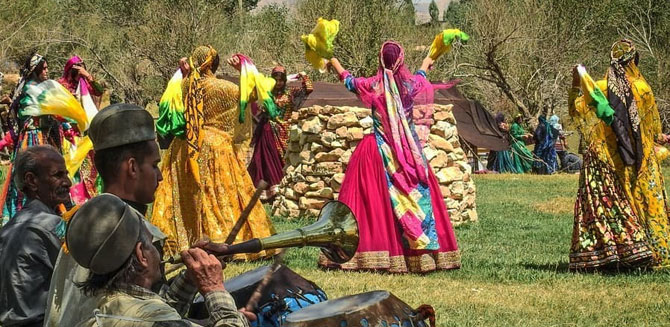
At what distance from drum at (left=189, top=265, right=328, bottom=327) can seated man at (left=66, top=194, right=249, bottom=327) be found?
44 cm

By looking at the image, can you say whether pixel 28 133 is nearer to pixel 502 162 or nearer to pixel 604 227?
pixel 604 227

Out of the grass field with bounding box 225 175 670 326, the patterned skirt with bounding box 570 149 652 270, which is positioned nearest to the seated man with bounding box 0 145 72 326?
the grass field with bounding box 225 175 670 326

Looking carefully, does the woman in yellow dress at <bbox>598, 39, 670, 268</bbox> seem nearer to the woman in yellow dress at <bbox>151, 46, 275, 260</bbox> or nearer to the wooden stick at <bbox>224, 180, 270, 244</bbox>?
the woman in yellow dress at <bbox>151, 46, 275, 260</bbox>

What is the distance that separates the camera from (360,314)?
3.05 m

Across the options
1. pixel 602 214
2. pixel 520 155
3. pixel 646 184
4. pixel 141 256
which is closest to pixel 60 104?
pixel 141 256

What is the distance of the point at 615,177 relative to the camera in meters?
8.12

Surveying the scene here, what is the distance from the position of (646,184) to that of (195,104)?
12.0ft

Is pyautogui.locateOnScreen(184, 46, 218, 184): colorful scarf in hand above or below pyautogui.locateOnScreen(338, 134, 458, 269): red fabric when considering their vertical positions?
above

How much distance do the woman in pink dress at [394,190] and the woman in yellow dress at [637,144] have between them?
4.89 ft

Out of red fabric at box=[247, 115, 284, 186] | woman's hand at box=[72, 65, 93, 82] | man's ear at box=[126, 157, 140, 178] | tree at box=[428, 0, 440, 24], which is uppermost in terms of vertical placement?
tree at box=[428, 0, 440, 24]

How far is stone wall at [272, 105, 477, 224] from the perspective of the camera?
40.0 feet

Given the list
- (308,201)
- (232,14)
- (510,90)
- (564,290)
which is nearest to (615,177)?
(564,290)

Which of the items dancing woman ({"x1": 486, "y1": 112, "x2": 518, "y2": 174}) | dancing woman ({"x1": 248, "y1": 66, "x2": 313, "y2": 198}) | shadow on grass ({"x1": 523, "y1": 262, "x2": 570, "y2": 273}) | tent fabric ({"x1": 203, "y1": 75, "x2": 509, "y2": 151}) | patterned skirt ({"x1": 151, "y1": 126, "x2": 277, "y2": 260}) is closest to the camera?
shadow on grass ({"x1": 523, "y1": 262, "x2": 570, "y2": 273})

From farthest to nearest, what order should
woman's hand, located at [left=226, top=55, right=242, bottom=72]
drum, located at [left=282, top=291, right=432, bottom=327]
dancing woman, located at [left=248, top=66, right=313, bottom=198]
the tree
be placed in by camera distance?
the tree < dancing woman, located at [left=248, top=66, right=313, bottom=198] < woman's hand, located at [left=226, top=55, right=242, bottom=72] < drum, located at [left=282, top=291, right=432, bottom=327]
